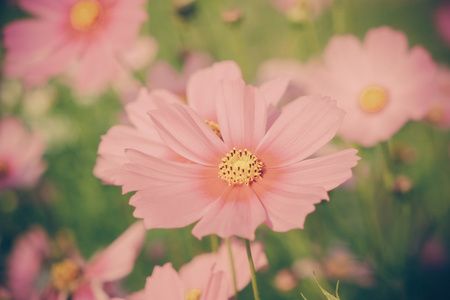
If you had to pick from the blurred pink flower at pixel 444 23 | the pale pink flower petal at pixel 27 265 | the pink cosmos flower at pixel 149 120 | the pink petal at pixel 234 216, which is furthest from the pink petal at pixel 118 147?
the blurred pink flower at pixel 444 23

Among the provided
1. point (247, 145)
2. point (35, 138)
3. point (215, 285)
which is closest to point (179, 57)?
point (35, 138)

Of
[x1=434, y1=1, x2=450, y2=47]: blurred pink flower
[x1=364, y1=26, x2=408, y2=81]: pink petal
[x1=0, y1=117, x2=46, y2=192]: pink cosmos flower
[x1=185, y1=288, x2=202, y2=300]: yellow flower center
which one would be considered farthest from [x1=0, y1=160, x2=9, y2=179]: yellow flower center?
[x1=434, y1=1, x2=450, y2=47]: blurred pink flower

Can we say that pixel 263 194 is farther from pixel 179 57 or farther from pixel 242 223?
pixel 179 57

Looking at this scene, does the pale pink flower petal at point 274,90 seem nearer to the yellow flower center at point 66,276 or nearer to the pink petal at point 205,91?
the pink petal at point 205,91

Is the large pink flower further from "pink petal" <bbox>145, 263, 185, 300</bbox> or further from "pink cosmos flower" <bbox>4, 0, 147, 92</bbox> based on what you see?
"pink cosmos flower" <bbox>4, 0, 147, 92</bbox>

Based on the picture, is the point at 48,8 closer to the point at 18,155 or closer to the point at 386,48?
the point at 18,155

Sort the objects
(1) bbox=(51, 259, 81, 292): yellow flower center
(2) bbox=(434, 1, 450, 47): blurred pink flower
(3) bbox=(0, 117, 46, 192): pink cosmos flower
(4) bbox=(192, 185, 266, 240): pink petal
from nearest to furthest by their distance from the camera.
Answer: (4) bbox=(192, 185, 266, 240): pink petal → (1) bbox=(51, 259, 81, 292): yellow flower center → (3) bbox=(0, 117, 46, 192): pink cosmos flower → (2) bbox=(434, 1, 450, 47): blurred pink flower
